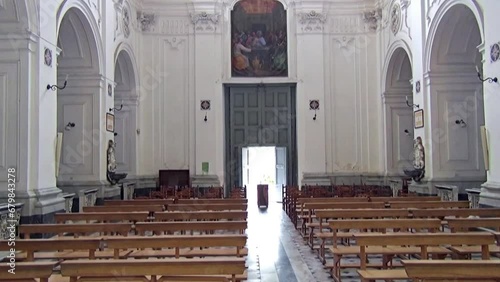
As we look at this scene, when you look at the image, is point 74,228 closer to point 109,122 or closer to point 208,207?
point 208,207

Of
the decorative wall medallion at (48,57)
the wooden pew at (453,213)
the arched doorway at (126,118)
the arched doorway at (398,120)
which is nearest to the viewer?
the wooden pew at (453,213)

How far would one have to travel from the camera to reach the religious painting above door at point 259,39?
19.3 meters

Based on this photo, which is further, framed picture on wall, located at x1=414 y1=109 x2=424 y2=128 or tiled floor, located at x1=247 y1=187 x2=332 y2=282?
framed picture on wall, located at x1=414 y1=109 x2=424 y2=128

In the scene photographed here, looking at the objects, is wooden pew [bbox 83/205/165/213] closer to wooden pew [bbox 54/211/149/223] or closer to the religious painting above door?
wooden pew [bbox 54/211/149/223]

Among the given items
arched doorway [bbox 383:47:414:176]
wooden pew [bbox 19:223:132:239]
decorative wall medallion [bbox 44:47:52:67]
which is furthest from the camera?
arched doorway [bbox 383:47:414:176]

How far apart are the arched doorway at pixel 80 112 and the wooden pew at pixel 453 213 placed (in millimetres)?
8608

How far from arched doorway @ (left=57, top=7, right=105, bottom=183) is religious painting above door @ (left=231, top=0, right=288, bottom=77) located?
691cm

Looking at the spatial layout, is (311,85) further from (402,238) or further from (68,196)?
(402,238)

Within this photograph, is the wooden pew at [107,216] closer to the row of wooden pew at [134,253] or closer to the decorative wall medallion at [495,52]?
the row of wooden pew at [134,253]

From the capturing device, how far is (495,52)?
31.7ft

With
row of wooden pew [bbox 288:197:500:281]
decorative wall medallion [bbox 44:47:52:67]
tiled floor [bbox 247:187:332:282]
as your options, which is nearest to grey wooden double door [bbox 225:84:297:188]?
tiled floor [bbox 247:187:332:282]

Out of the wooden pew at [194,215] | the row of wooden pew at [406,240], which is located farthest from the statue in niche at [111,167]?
the wooden pew at [194,215]

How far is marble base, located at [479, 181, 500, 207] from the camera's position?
9.34 meters

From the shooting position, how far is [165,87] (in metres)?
19.0
